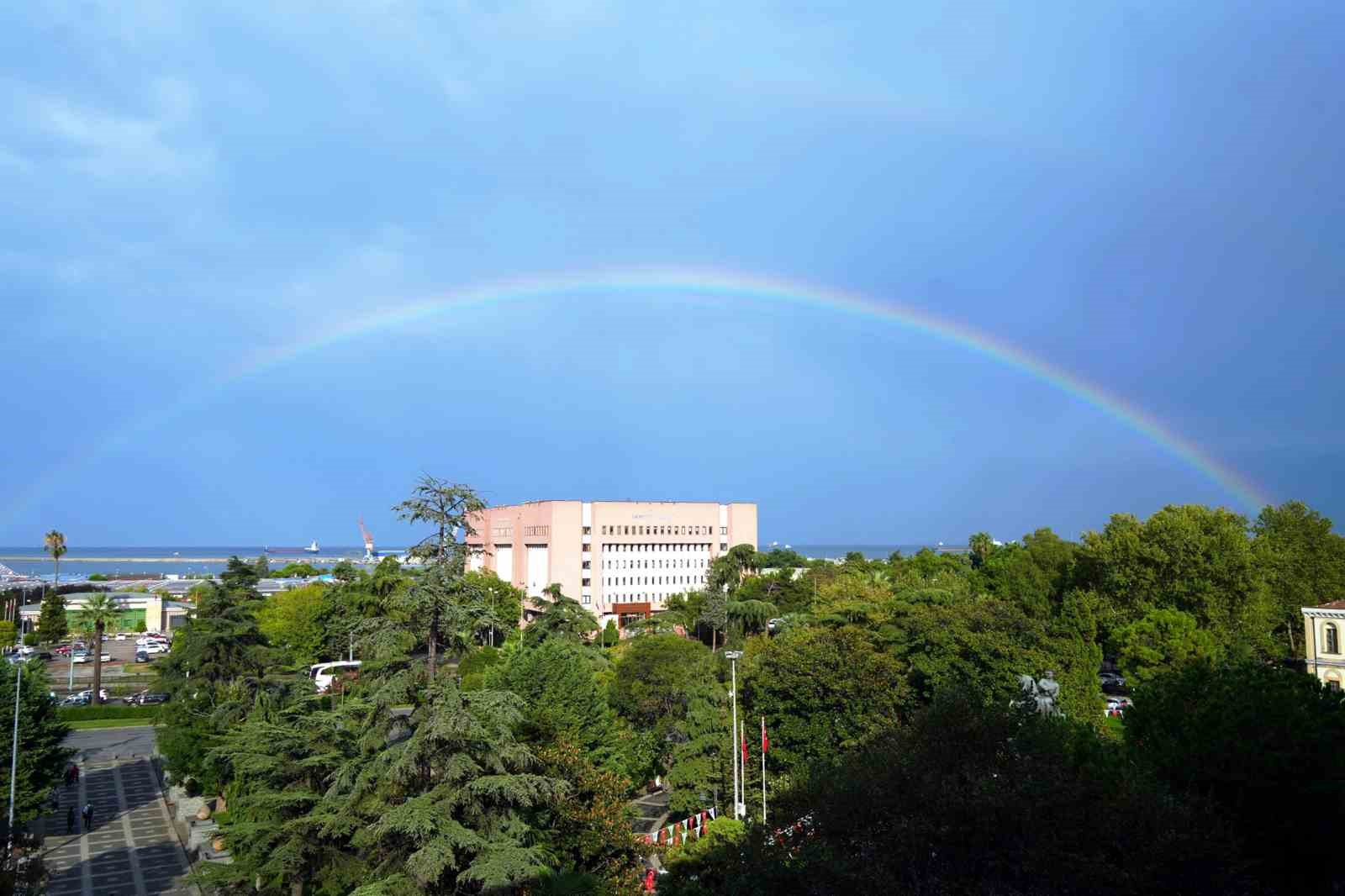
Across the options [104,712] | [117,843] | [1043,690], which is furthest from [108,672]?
[1043,690]

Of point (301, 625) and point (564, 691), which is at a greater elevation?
point (301, 625)

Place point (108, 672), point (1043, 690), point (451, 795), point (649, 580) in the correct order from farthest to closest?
1. point (649, 580)
2. point (108, 672)
3. point (1043, 690)
4. point (451, 795)

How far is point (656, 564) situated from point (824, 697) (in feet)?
213

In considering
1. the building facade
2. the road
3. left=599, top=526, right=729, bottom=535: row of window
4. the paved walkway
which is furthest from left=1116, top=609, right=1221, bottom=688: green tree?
left=599, top=526, right=729, bottom=535: row of window

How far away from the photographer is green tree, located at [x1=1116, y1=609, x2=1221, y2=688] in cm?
4250

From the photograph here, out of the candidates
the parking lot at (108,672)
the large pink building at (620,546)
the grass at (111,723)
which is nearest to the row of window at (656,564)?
the large pink building at (620,546)

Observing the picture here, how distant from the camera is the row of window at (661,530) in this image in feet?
310

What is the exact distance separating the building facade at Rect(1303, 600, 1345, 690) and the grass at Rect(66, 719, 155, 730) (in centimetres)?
6399

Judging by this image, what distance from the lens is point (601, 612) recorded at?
3625 inches

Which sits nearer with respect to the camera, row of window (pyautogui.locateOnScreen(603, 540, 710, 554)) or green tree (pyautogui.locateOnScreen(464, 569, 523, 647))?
green tree (pyautogui.locateOnScreen(464, 569, 523, 647))

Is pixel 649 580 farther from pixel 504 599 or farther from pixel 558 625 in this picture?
pixel 558 625

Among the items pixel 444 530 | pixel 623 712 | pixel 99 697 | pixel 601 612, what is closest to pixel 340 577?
pixel 99 697

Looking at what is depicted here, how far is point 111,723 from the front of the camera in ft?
180

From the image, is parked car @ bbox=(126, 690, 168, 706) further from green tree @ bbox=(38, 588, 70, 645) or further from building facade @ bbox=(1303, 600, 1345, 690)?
building facade @ bbox=(1303, 600, 1345, 690)
